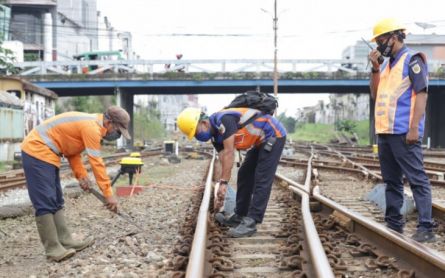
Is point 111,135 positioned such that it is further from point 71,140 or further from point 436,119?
point 436,119

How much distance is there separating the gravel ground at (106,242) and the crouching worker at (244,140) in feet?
2.47

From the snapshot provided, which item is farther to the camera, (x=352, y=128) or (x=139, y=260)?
(x=352, y=128)

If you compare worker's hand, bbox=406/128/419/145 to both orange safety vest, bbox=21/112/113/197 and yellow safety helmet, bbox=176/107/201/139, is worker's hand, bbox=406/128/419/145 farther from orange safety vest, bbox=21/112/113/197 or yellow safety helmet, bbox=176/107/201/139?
orange safety vest, bbox=21/112/113/197

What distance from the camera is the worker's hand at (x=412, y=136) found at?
446 centimetres

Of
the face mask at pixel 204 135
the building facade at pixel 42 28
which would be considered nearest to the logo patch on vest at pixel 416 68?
the face mask at pixel 204 135

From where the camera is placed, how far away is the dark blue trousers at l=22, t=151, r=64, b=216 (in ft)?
14.9

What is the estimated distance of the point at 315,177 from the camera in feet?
37.9

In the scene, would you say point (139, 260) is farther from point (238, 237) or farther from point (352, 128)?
point (352, 128)

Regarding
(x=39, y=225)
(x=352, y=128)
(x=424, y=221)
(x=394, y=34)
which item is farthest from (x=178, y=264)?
(x=352, y=128)

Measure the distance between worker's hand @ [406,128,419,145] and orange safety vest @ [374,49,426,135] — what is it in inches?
3.0

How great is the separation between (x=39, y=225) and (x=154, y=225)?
168cm

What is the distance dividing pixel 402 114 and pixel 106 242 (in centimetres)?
298

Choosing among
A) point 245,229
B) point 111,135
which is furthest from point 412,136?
point 111,135

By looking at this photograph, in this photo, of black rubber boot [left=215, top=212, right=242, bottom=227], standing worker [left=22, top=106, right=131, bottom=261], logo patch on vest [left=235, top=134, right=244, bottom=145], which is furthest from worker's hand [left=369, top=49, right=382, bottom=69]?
standing worker [left=22, top=106, right=131, bottom=261]
